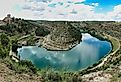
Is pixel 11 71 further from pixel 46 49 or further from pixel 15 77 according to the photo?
pixel 46 49

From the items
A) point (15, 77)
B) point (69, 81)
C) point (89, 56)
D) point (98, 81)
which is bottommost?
point (89, 56)

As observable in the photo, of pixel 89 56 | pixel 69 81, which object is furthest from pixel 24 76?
pixel 89 56

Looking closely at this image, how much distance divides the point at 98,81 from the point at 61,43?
140726 millimetres

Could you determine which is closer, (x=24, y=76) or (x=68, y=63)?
(x=24, y=76)

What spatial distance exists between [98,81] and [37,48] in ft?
428

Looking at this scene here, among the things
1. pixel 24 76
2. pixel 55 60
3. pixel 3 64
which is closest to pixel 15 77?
pixel 24 76

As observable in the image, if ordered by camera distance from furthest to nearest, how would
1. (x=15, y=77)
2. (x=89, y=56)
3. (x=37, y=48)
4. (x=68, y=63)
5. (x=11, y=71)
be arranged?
(x=37, y=48) < (x=89, y=56) < (x=68, y=63) < (x=11, y=71) < (x=15, y=77)

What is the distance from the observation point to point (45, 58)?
14475 centimetres

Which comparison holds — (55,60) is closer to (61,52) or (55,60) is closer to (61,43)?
(61,52)

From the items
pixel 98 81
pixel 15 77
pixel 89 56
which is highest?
pixel 15 77

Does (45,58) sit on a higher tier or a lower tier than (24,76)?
lower

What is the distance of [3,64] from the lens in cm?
3122

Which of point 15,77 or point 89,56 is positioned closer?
point 15,77

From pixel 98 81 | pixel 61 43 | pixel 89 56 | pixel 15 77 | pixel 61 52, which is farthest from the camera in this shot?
pixel 61 43
